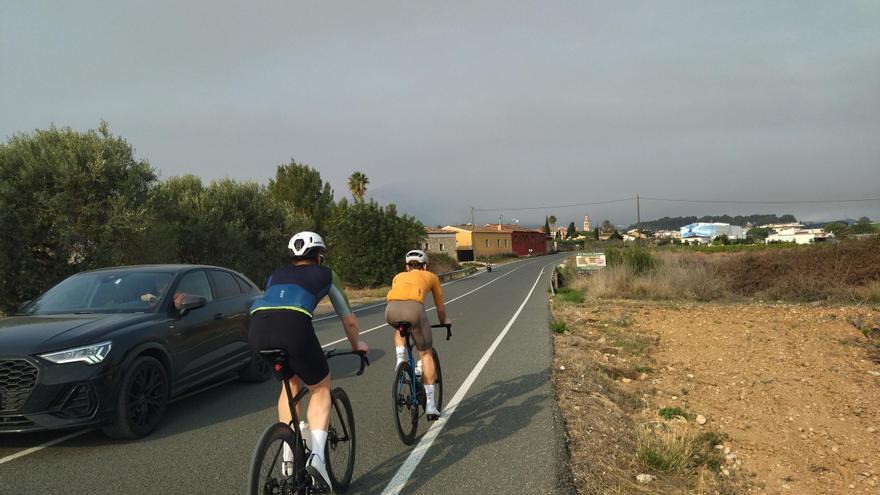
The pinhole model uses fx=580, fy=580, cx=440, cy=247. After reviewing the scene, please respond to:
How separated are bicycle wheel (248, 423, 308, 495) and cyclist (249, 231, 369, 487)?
1.5 inches

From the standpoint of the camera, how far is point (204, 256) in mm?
25109

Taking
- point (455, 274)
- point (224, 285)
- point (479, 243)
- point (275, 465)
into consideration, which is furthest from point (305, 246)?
point (479, 243)

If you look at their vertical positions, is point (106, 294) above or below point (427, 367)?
above

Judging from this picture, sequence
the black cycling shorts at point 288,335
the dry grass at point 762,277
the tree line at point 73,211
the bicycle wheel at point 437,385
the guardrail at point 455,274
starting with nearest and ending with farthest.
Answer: the black cycling shorts at point 288,335, the bicycle wheel at point 437,385, the tree line at point 73,211, the dry grass at point 762,277, the guardrail at point 455,274

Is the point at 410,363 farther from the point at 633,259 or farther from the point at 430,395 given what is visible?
the point at 633,259

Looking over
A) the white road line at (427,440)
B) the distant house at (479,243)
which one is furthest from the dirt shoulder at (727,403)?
the distant house at (479,243)

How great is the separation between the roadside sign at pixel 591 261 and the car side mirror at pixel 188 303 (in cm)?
2406

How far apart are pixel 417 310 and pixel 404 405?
866 millimetres

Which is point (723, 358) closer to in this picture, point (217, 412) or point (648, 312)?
point (648, 312)

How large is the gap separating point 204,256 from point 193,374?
2014 centimetres

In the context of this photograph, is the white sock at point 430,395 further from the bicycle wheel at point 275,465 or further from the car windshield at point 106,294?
the car windshield at point 106,294

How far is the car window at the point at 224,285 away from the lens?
7.51 m

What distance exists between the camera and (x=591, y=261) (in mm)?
29219

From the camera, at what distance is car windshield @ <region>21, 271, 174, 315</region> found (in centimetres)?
628
